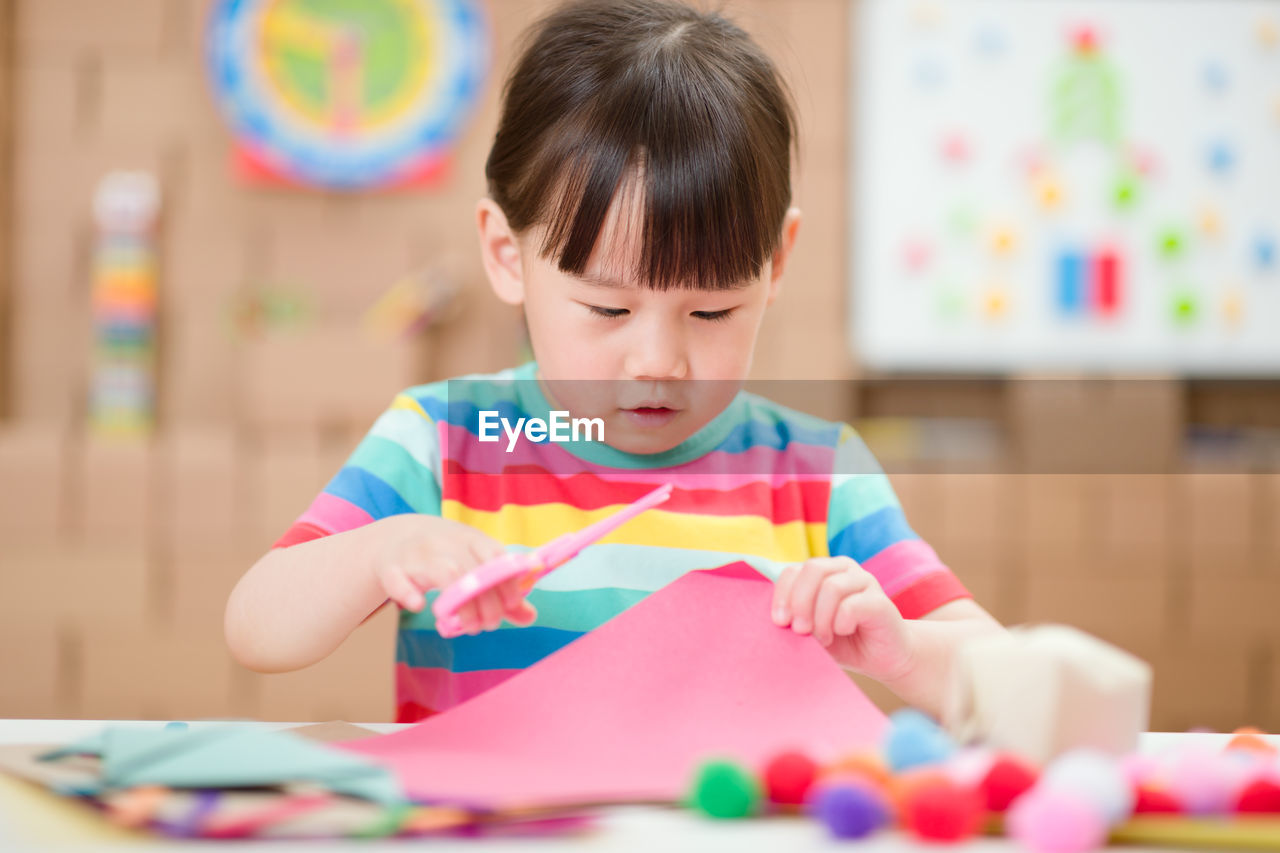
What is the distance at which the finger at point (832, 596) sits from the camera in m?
0.44

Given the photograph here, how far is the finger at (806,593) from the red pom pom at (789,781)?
4.5 inches

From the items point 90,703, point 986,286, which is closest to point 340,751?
point 90,703

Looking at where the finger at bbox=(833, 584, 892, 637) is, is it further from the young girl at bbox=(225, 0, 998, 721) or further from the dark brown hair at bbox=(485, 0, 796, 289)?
the dark brown hair at bbox=(485, 0, 796, 289)

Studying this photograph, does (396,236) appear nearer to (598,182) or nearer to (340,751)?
(598,182)

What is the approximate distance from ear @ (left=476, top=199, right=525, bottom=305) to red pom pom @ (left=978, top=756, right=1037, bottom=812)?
45 cm

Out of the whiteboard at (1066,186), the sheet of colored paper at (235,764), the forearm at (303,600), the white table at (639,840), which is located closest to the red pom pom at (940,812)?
the white table at (639,840)

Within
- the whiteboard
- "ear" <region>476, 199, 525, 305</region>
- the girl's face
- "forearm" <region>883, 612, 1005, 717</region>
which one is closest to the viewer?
"forearm" <region>883, 612, 1005, 717</region>

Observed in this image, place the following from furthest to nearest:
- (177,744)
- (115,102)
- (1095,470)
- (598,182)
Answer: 1. (115,102)
2. (1095,470)
3. (598,182)
4. (177,744)

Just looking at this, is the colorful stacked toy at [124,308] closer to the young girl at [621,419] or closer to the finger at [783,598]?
the young girl at [621,419]

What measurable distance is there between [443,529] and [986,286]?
1.65 m

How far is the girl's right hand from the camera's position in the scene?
0.40 metres

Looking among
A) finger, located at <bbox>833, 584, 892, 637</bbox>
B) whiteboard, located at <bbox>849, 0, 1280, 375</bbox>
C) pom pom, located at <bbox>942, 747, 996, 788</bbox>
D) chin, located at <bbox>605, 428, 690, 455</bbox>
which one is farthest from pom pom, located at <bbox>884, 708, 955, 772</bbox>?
whiteboard, located at <bbox>849, 0, 1280, 375</bbox>

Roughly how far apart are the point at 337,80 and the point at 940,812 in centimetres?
182

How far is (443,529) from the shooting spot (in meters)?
0.45
